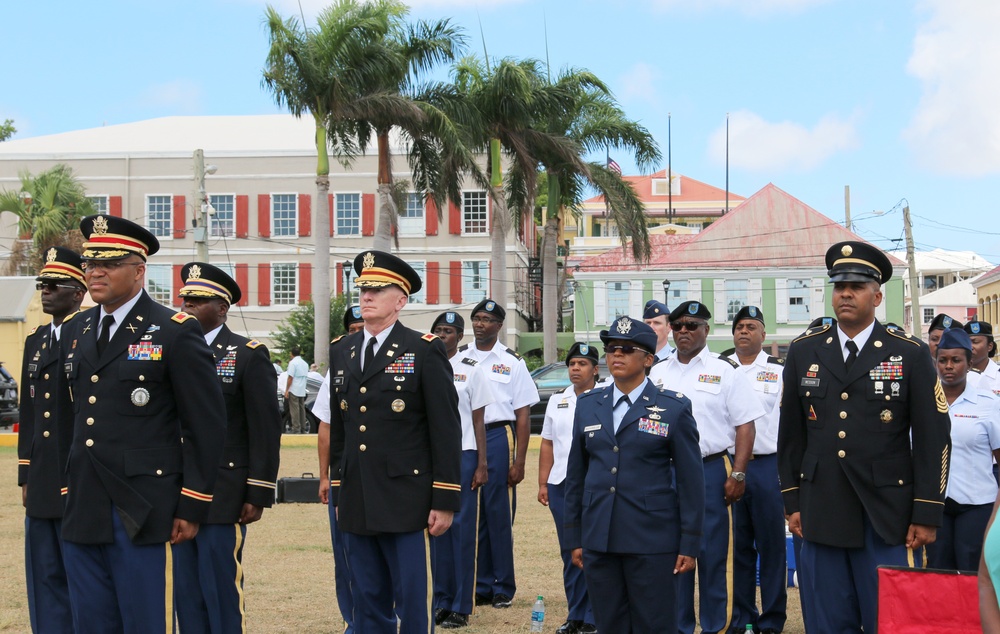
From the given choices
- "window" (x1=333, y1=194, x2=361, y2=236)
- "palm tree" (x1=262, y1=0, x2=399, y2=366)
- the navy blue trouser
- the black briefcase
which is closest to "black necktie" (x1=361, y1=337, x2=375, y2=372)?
the navy blue trouser

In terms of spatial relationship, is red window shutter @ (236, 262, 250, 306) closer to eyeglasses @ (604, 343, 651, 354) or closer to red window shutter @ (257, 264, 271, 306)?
red window shutter @ (257, 264, 271, 306)

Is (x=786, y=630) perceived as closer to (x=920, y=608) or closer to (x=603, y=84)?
(x=920, y=608)

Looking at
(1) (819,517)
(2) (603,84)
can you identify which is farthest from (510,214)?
(1) (819,517)

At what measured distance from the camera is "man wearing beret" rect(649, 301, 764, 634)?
809cm

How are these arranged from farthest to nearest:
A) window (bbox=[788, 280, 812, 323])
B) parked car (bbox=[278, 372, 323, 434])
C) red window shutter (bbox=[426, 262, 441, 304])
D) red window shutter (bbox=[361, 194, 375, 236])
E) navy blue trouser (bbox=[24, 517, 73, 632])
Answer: window (bbox=[788, 280, 812, 323]), red window shutter (bbox=[426, 262, 441, 304]), red window shutter (bbox=[361, 194, 375, 236]), parked car (bbox=[278, 372, 323, 434]), navy blue trouser (bbox=[24, 517, 73, 632])

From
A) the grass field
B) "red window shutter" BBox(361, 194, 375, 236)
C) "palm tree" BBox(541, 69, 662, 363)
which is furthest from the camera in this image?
"red window shutter" BBox(361, 194, 375, 236)

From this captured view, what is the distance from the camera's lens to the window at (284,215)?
56188mm

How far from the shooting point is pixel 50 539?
672 centimetres

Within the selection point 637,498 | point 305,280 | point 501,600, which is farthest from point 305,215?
point 637,498

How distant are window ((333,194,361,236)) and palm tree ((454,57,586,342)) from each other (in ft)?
71.5

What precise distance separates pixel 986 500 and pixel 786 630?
72.3 inches

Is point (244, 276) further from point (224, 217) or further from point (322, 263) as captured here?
point (322, 263)

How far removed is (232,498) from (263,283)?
5072 centimetres

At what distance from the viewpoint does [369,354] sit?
6613 millimetres
